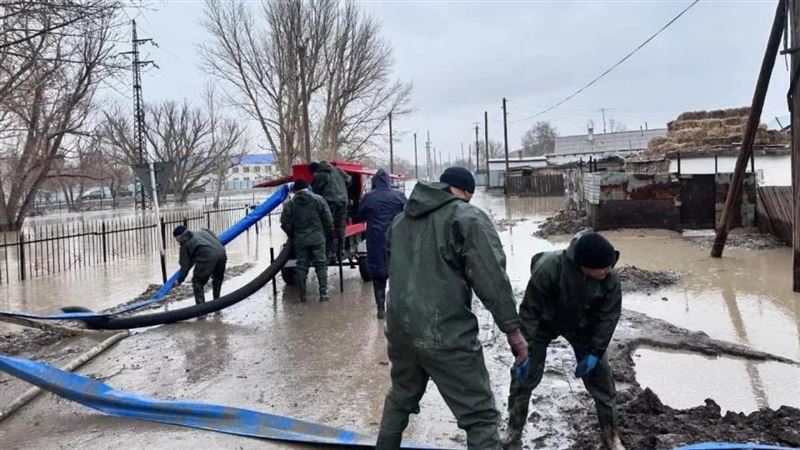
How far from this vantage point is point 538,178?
1587 inches

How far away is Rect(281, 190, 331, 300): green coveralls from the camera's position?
8.24 m

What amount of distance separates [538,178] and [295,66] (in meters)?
19.1

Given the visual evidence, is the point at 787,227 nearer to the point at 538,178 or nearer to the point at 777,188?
the point at 777,188

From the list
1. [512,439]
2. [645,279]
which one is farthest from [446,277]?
[645,279]

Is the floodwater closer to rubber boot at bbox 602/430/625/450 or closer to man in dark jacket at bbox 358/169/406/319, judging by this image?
rubber boot at bbox 602/430/625/450

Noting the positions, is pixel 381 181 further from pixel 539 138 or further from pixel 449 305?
pixel 539 138

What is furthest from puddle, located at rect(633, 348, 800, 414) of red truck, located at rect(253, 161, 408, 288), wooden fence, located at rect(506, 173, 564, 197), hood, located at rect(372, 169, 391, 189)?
wooden fence, located at rect(506, 173, 564, 197)

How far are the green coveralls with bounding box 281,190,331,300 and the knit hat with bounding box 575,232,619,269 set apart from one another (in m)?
5.37

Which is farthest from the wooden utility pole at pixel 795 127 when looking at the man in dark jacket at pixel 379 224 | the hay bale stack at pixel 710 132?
the hay bale stack at pixel 710 132

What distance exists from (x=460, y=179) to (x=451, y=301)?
31.3 inches

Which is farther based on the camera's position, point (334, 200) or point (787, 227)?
point (787, 227)

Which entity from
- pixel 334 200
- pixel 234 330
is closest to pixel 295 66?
pixel 334 200

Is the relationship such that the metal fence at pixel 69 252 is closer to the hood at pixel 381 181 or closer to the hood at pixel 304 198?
the hood at pixel 304 198

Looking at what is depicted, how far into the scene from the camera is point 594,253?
3.29m
